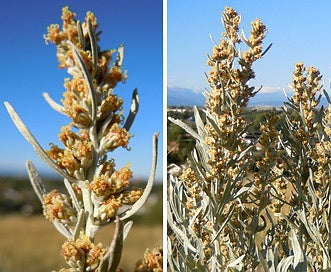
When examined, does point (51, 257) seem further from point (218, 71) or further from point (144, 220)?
point (218, 71)

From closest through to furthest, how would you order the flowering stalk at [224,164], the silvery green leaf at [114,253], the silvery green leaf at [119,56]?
the silvery green leaf at [114,253] → the silvery green leaf at [119,56] → the flowering stalk at [224,164]

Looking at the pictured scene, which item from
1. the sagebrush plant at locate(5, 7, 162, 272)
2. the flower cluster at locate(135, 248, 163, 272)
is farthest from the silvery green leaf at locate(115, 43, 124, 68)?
the flower cluster at locate(135, 248, 163, 272)

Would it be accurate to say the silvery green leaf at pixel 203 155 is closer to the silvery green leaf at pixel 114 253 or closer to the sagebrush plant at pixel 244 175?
the sagebrush plant at pixel 244 175

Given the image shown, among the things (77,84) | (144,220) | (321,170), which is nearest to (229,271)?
(144,220)

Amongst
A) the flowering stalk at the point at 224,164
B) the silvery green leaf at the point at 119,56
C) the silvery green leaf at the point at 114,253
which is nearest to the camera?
the silvery green leaf at the point at 114,253

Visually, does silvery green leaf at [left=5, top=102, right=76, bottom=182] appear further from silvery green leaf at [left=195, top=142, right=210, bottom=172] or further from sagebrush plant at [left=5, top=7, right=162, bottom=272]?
silvery green leaf at [left=195, top=142, right=210, bottom=172]

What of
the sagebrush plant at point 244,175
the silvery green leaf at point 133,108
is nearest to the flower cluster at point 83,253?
the silvery green leaf at point 133,108
